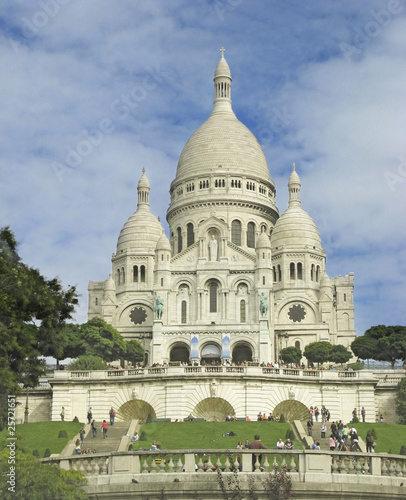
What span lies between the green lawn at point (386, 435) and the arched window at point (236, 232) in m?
62.9

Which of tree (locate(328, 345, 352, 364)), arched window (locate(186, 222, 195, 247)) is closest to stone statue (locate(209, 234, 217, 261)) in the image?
arched window (locate(186, 222, 195, 247))

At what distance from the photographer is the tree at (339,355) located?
3504 inches

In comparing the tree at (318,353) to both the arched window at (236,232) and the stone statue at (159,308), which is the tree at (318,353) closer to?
the stone statue at (159,308)

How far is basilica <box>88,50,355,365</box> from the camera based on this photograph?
95.1 metres

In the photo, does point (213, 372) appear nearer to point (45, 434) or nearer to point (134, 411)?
point (134, 411)

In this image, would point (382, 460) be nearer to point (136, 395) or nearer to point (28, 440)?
point (28, 440)

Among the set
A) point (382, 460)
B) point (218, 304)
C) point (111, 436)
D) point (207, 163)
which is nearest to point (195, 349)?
point (218, 304)

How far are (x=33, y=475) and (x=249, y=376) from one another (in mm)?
29481

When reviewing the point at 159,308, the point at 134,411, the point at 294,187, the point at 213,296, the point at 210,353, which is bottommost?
the point at 134,411

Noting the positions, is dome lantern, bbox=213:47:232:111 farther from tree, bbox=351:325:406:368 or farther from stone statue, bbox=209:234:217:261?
tree, bbox=351:325:406:368

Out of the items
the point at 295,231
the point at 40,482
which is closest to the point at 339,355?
the point at 295,231

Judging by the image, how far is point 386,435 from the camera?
48.2 m

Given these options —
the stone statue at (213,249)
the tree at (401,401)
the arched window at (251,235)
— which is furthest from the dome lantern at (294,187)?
the tree at (401,401)

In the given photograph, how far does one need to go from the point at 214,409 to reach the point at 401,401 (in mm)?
11241
